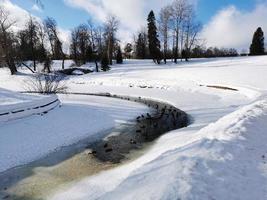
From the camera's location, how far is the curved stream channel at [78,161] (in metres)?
6.97

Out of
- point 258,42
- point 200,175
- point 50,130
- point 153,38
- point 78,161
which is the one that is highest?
point 153,38

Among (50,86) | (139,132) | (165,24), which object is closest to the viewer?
(139,132)

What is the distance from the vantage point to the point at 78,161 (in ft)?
28.9

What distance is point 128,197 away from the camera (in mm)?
5152

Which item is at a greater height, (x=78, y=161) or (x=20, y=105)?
(x=20, y=105)

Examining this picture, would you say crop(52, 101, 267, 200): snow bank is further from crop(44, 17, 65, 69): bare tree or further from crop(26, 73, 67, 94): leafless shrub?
crop(44, 17, 65, 69): bare tree

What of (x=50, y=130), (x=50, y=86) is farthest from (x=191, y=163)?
(x=50, y=86)

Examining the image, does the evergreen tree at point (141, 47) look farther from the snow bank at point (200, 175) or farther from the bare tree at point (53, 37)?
the snow bank at point (200, 175)

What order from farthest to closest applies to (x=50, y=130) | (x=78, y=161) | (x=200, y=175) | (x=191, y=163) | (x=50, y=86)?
(x=50, y=86)
(x=50, y=130)
(x=78, y=161)
(x=191, y=163)
(x=200, y=175)

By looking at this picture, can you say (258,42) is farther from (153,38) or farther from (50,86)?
(50,86)

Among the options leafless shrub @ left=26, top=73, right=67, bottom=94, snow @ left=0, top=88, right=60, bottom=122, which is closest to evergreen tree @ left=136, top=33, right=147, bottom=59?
leafless shrub @ left=26, top=73, right=67, bottom=94

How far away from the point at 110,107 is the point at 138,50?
56.5 m

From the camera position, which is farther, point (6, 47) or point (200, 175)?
point (6, 47)

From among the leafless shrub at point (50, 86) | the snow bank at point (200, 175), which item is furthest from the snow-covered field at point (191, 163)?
the leafless shrub at point (50, 86)
